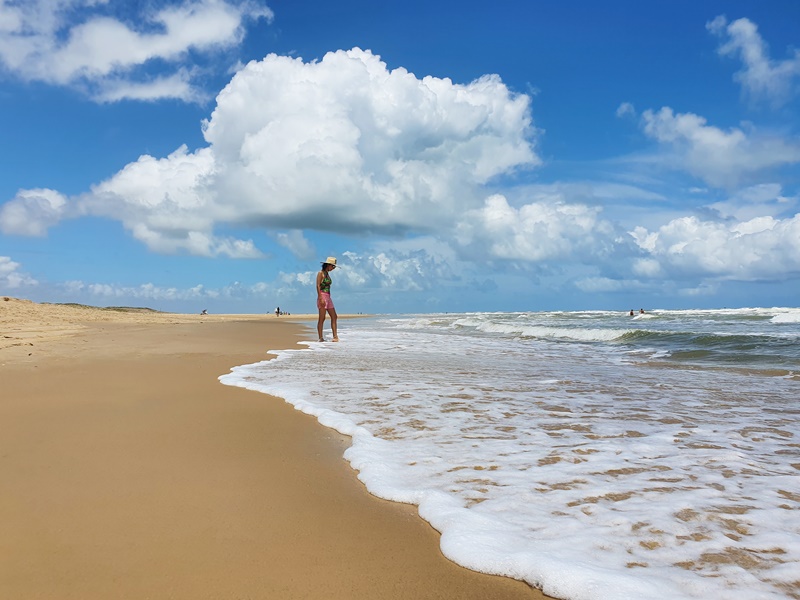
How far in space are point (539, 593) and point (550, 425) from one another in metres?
2.64

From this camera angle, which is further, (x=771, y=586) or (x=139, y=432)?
(x=139, y=432)

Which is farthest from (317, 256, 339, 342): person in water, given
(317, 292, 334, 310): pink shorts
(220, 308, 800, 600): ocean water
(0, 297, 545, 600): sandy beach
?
(0, 297, 545, 600): sandy beach

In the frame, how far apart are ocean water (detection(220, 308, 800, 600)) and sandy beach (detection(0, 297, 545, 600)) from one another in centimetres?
22

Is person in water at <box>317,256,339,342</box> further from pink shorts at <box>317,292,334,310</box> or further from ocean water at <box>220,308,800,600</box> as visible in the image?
ocean water at <box>220,308,800,600</box>

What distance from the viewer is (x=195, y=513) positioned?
246 centimetres

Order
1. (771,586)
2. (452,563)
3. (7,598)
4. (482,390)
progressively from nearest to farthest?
1. (7,598)
2. (771,586)
3. (452,563)
4. (482,390)

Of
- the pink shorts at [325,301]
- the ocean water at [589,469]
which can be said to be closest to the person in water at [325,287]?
the pink shorts at [325,301]

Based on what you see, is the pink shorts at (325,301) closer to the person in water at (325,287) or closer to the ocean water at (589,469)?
the person in water at (325,287)

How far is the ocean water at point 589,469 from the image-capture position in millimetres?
2062

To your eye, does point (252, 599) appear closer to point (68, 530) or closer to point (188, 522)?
point (188, 522)

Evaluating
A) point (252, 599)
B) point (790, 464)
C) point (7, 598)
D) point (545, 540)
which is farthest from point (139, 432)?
point (790, 464)

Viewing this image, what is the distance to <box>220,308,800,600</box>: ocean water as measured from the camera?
6.77 ft

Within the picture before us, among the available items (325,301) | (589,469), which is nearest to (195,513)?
(589,469)

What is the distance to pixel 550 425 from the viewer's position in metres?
4.45
